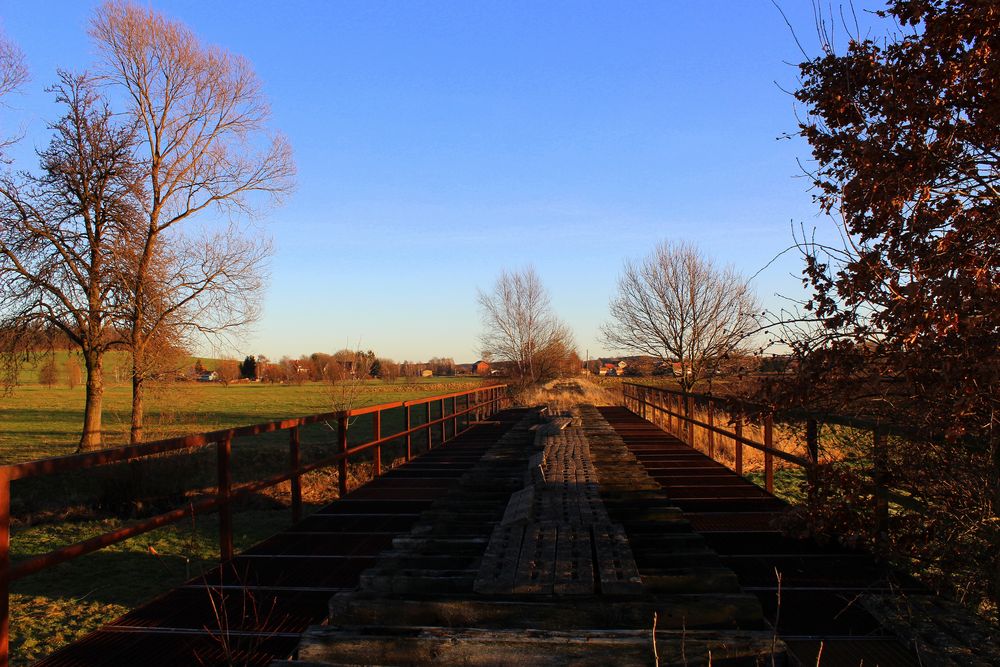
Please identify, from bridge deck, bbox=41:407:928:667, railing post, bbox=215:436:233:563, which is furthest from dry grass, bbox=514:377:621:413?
railing post, bbox=215:436:233:563

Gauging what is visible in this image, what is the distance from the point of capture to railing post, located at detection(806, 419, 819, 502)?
526 centimetres

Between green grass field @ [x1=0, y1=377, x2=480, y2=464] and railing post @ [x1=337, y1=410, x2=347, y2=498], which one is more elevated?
railing post @ [x1=337, y1=410, x2=347, y2=498]

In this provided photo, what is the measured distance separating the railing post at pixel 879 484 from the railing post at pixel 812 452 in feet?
1.31

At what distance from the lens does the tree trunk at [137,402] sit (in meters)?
22.2

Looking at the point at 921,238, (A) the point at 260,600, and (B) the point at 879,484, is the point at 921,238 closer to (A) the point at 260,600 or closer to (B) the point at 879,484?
(B) the point at 879,484

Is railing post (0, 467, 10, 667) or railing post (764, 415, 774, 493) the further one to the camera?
railing post (764, 415, 774, 493)

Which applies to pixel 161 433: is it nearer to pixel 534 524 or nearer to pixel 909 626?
pixel 534 524

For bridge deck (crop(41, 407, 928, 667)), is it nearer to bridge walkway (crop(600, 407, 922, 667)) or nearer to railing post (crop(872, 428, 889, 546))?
bridge walkway (crop(600, 407, 922, 667))

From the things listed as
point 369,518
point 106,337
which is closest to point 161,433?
point 106,337

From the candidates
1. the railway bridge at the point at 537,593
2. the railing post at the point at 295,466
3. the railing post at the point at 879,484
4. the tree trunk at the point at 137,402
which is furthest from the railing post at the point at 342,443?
the tree trunk at the point at 137,402

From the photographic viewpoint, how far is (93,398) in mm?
22828

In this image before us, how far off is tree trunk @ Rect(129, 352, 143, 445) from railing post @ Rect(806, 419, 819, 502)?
69.3ft

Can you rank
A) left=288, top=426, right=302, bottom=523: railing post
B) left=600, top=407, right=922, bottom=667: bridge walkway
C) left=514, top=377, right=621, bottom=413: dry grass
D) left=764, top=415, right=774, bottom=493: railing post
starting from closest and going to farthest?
left=600, top=407, right=922, bottom=667: bridge walkway, left=288, top=426, right=302, bottom=523: railing post, left=764, top=415, right=774, bottom=493: railing post, left=514, top=377, right=621, bottom=413: dry grass

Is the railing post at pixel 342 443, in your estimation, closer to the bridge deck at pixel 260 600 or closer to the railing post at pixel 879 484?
the bridge deck at pixel 260 600
